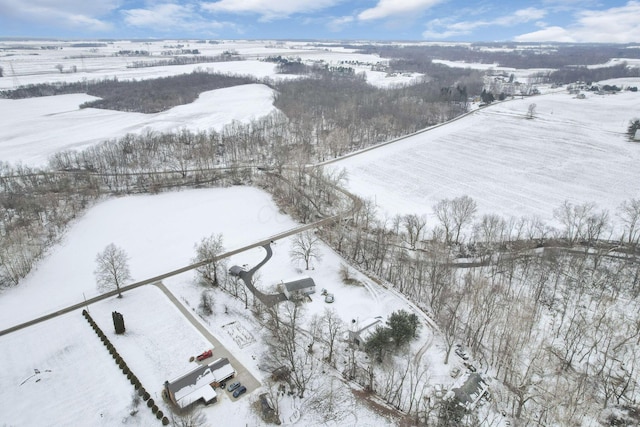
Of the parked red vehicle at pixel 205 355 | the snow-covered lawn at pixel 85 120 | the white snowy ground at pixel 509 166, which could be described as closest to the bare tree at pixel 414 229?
the white snowy ground at pixel 509 166

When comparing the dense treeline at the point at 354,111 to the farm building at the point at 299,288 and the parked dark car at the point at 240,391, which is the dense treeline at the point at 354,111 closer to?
the farm building at the point at 299,288

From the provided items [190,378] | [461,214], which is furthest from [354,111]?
[190,378]

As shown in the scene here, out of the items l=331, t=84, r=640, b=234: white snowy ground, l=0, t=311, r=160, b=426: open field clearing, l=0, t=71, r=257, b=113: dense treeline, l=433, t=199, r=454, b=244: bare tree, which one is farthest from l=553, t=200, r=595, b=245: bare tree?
l=0, t=71, r=257, b=113: dense treeline

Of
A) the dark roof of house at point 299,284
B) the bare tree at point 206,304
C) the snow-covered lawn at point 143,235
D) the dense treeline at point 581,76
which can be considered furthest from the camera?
the dense treeline at point 581,76

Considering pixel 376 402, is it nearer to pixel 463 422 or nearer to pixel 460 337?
pixel 463 422

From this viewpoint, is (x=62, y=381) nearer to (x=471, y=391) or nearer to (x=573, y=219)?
(x=471, y=391)

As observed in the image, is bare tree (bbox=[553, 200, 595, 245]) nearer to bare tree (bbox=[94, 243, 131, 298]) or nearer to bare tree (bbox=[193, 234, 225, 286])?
bare tree (bbox=[193, 234, 225, 286])
